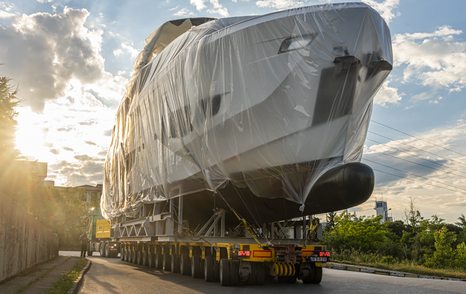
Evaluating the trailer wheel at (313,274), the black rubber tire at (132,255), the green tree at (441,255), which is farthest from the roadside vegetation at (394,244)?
the trailer wheel at (313,274)

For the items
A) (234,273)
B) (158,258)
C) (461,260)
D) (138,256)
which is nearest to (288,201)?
(234,273)

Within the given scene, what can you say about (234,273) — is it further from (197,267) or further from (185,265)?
(185,265)

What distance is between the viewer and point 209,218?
13547 mm

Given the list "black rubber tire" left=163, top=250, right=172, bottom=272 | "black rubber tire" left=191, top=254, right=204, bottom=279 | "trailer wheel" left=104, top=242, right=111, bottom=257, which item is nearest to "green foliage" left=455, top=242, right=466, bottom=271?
"black rubber tire" left=163, top=250, right=172, bottom=272

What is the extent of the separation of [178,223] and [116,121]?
862 cm

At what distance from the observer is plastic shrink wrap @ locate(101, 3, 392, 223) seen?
9578 millimetres

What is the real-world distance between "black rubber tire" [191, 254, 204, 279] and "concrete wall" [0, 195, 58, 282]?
4.59 m

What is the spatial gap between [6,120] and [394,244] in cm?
2463

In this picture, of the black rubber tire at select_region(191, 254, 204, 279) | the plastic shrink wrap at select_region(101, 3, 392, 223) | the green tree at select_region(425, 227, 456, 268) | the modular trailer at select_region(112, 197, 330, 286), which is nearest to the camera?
the plastic shrink wrap at select_region(101, 3, 392, 223)

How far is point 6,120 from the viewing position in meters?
21.3

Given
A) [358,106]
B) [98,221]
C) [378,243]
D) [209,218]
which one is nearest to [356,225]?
[378,243]

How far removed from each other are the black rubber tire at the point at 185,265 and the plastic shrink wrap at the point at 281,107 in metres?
2.60

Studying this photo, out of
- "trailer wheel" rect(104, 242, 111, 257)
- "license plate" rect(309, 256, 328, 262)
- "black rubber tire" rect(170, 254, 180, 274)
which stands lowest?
"trailer wheel" rect(104, 242, 111, 257)

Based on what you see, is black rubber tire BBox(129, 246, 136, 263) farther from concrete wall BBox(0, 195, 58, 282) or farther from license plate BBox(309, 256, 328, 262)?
license plate BBox(309, 256, 328, 262)
